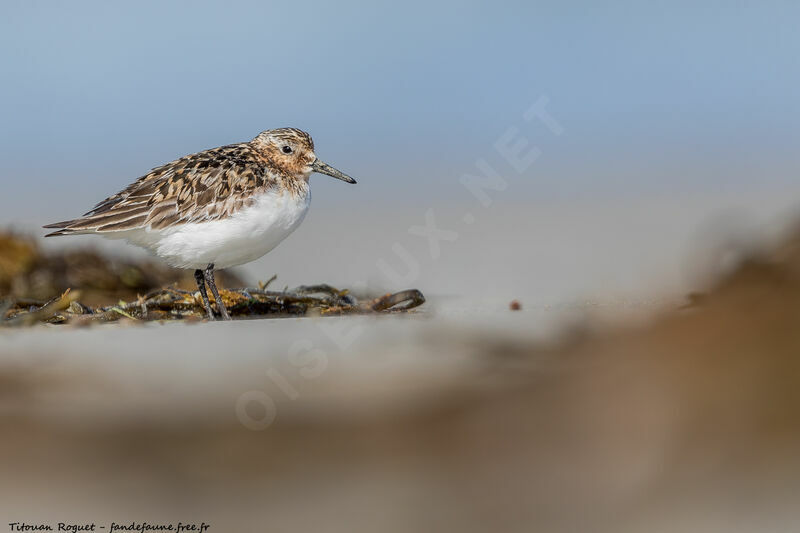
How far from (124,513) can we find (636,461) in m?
1.45

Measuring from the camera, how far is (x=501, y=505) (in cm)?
203

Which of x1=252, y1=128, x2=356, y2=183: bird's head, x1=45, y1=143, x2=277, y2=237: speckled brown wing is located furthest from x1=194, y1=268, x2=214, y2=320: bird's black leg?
x1=252, y1=128, x2=356, y2=183: bird's head

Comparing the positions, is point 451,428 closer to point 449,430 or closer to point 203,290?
point 449,430

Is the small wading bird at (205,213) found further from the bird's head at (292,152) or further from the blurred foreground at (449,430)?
the blurred foreground at (449,430)

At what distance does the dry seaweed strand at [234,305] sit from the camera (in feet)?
14.2

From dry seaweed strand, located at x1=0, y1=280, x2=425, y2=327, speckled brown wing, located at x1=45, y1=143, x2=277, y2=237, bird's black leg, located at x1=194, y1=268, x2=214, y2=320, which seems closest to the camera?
dry seaweed strand, located at x1=0, y1=280, x2=425, y2=327

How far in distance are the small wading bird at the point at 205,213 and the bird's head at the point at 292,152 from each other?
8.8 inches

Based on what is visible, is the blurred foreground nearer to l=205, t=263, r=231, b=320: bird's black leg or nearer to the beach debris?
the beach debris

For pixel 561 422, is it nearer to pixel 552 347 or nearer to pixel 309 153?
pixel 552 347

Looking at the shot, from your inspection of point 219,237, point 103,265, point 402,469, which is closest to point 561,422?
point 402,469

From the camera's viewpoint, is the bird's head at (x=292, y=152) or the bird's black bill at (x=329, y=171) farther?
the bird's black bill at (x=329, y=171)

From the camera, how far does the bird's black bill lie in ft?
18.2

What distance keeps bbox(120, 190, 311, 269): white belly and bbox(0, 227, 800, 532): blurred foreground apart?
80.0 inches

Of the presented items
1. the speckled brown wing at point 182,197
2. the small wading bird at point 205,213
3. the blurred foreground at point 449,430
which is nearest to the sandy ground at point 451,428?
the blurred foreground at point 449,430
